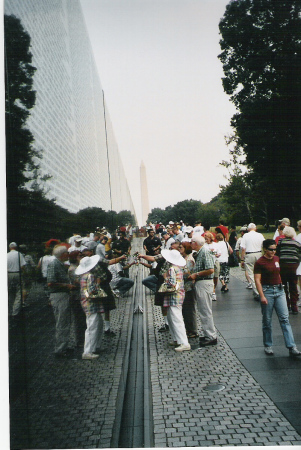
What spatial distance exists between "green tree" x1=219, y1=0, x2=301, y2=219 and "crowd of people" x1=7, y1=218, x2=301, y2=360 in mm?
1370

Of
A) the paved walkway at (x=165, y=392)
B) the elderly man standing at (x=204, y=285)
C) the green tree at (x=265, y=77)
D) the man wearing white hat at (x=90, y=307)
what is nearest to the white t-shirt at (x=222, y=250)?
the paved walkway at (x=165, y=392)

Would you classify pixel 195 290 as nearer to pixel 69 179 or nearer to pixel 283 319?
pixel 283 319

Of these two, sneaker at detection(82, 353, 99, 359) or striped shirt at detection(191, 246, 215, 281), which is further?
striped shirt at detection(191, 246, 215, 281)

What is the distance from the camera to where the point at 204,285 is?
7.34 metres

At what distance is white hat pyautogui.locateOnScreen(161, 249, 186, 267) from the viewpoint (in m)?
7.14

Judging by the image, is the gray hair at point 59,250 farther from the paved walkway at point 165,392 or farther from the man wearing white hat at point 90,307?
the man wearing white hat at point 90,307

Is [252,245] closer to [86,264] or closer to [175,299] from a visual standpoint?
[175,299]

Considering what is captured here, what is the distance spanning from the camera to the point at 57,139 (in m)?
3.12

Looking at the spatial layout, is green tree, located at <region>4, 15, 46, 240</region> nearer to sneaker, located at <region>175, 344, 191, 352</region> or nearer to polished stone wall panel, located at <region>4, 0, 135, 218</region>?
polished stone wall panel, located at <region>4, 0, 135, 218</region>

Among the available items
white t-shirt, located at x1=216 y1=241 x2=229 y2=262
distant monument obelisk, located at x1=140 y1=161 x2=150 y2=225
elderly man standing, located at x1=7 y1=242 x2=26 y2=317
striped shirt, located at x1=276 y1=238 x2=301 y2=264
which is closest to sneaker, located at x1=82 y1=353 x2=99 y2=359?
elderly man standing, located at x1=7 y1=242 x2=26 y2=317

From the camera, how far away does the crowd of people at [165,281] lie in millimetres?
2830

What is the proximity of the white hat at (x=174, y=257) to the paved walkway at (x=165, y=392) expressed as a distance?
1.38 metres

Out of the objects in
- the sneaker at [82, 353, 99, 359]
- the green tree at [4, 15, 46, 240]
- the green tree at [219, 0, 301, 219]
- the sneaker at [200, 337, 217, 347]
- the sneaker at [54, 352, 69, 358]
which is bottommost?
the sneaker at [200, 337, 217, 347]

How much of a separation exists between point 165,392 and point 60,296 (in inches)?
104
